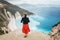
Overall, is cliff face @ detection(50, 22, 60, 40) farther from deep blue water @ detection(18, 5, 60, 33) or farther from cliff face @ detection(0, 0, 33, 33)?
cliff face @ detection(0, 0, 33, 33)

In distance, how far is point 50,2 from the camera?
4.58 metres

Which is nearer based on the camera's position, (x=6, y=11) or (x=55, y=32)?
(x=55, y=32)

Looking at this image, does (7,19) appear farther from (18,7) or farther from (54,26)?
(54,26)

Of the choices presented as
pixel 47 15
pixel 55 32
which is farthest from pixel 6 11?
pixel 55 32

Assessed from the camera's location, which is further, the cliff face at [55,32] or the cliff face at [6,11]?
the cliff face at [6,11]

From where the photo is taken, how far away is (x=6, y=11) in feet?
15.3

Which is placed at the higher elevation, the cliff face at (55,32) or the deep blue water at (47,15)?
the deep blue water at (47,15)

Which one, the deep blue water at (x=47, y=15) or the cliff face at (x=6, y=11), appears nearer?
the deep blue water at (x=47, y=15)

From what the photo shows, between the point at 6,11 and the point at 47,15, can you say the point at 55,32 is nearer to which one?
the point at 47,15

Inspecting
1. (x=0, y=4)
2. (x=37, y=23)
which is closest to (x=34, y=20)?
(x=37, y=23)

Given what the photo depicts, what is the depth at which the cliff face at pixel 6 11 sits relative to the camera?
460 centimetres

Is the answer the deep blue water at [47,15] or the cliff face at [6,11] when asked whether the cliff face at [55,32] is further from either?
the cliff face at [6,11]

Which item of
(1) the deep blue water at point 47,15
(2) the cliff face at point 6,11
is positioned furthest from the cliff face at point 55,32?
(2) the cliff face at point 6,11

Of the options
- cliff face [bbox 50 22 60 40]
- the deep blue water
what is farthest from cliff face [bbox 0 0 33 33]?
cliff face [bbox 50 22 60 40]
